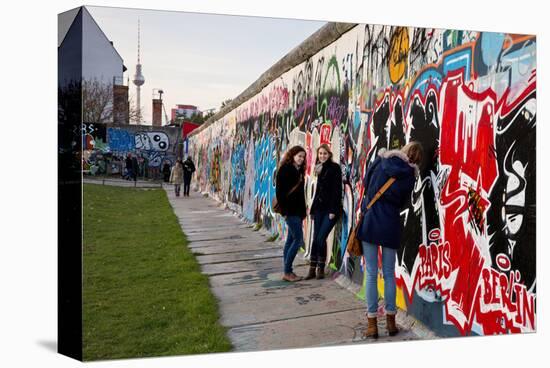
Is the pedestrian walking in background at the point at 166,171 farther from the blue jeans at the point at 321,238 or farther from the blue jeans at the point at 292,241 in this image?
the blue jeans at the point at 321,238

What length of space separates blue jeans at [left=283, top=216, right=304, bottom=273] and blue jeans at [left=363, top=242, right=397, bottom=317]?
1.28 meters

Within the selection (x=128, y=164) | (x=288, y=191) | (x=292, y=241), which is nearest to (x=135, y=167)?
(x=128, y=164)

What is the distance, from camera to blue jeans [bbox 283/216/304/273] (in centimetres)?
538

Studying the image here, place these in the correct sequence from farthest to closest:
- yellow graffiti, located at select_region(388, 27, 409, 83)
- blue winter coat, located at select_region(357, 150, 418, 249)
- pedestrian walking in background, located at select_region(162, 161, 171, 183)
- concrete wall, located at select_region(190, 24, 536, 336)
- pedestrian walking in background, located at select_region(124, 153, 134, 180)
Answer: pedestrian walking in background, located at select_region(162, 161, 171, 183) → pedestrian walking in background, located at select_region(124, 153, 134, 180) → yellow graffiti, located at select_region(388, 27, 409, 83) → blue winter coat, located at select_region(357, 150, 418, 249) → concrete wall, located at select_region(190, 24, 536, 336)

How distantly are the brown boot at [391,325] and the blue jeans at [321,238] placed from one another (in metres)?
1.34

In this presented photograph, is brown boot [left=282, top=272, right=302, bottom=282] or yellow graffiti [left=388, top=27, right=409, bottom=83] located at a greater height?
yellow graffiti [left=388, top=27, right=409, bottom=83]

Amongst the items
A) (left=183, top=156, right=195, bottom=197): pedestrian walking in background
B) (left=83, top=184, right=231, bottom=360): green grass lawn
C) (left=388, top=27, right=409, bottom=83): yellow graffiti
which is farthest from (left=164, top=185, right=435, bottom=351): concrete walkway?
(left=183, top=156, right=195, bottom=197): pedestrian walking in background

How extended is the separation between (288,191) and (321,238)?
0.59 meters

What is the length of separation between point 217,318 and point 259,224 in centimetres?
361

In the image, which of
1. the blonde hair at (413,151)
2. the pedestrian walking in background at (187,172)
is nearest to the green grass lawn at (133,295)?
the blonde hair at (413,151)

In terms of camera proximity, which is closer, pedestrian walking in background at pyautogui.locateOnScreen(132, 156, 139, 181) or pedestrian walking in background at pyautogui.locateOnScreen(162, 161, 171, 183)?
pedestrian walking in background at pyautogui.locateOnScreen(132, 156, 139, 181)

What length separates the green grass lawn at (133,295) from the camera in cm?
396

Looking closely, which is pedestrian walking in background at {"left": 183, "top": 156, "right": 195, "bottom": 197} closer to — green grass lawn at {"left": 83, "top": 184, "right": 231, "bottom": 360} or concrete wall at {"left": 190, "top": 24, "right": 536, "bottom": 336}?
green grass lawn at {"left": 83, "top": 184, "right": 231, "bottom": 360}

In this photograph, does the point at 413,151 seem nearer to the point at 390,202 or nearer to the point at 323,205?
the point at 390,202
